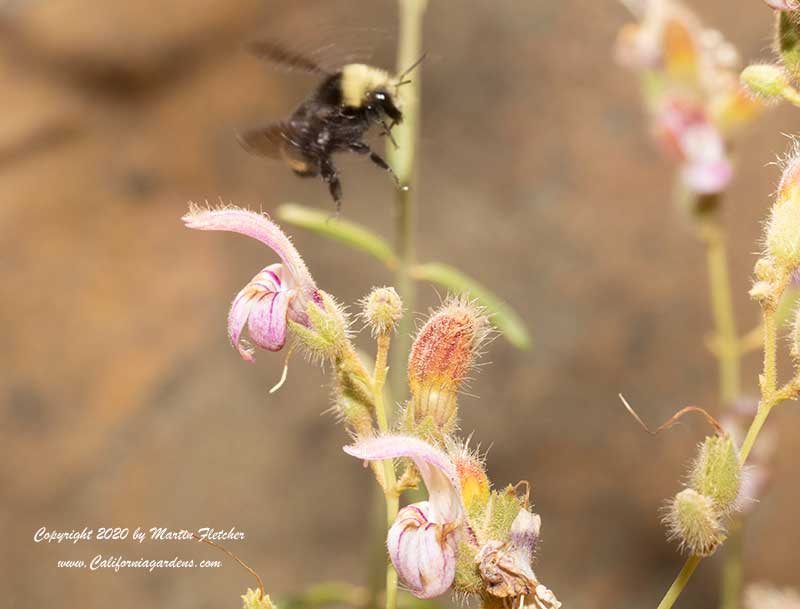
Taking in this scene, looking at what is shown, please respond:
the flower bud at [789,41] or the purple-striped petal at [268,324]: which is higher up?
the flower bud at [789,41]

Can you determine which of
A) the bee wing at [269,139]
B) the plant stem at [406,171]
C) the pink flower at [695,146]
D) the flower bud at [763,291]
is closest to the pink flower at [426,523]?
the flower bud at [763,291]

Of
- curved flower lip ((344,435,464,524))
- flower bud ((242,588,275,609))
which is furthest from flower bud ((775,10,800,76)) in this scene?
flower bud ((242,588,275,609))

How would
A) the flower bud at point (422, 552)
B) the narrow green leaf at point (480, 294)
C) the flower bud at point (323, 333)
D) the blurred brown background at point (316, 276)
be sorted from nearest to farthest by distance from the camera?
the flower bud at point (422, 552), the flower bud at point (323, 333), the narrow green leaf at point (480, 294), the blurred brown background at point (316, 276)

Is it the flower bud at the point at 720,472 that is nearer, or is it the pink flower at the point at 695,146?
the flower bud at the point at 720,472

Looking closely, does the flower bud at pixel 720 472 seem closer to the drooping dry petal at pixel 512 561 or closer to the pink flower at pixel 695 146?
the drooping dry petal at pixel 512 561

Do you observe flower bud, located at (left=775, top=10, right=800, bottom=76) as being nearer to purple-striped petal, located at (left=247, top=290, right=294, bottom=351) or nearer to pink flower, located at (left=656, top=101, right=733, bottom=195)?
purple-striped petal, located at (left=247, top=290, right=294, bottom=351)
